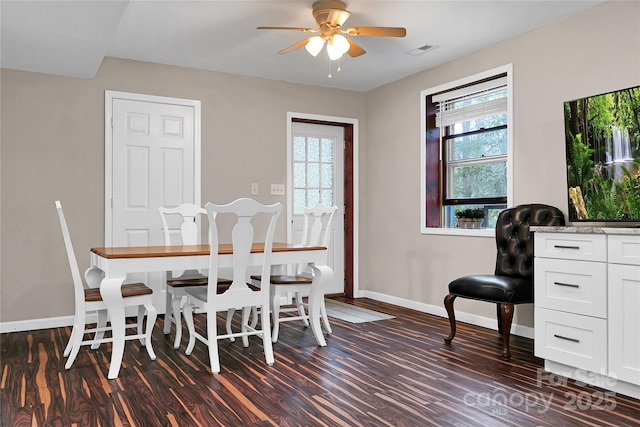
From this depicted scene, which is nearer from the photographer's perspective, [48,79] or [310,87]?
[48,79]

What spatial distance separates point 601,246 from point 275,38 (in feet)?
9.38

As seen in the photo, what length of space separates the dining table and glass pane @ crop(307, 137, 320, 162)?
236 centimetres

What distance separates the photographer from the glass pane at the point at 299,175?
576cm

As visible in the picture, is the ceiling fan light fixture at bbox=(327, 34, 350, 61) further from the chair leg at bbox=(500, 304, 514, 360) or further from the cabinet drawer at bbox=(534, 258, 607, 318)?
the chair leg at bbox=(500, 304, 514, 360)

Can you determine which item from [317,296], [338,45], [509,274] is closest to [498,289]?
[509,274]

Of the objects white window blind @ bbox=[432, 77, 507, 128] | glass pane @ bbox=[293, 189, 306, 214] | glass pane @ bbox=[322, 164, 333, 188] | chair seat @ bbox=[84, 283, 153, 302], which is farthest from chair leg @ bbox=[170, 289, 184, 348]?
white window blind @ bbox=[432, 77, 507, 128]

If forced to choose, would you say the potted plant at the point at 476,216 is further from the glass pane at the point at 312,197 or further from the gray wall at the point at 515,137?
the glass pane at the point at 312,197

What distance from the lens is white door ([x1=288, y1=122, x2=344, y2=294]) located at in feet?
18.9

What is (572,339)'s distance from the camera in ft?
9.45

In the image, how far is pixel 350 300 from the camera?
5699 millimetres

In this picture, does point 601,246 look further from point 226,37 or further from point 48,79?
point 48,79

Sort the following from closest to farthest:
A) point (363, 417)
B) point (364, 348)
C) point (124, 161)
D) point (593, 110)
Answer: point (363, 417) < point (593, 110) < point (364, 348) < point (124, 161)

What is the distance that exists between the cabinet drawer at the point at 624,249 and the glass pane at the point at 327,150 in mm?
3628

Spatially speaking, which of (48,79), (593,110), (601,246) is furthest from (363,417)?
(48,79)
